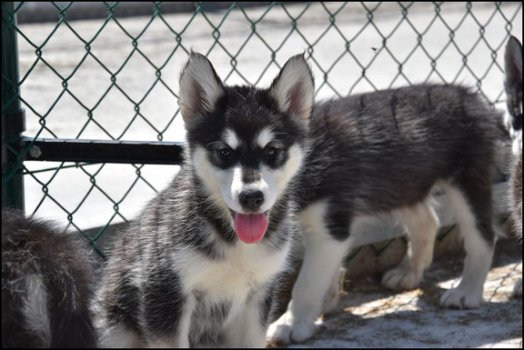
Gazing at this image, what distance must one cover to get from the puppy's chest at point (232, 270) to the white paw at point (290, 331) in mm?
876

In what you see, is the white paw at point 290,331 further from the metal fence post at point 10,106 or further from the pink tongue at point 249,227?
the metal fence post at point 10,106

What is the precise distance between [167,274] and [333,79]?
4975 mm

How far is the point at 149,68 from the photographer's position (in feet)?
32.3

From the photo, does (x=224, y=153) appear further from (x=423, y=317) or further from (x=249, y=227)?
(x=423, y=317)

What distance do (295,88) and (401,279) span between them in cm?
188

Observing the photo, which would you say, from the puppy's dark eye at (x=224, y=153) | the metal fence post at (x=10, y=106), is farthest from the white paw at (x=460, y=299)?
the metal fence post at (x=10, y=106)

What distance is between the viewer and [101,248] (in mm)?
5129

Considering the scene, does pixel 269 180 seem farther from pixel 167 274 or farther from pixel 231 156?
pixel 167 274

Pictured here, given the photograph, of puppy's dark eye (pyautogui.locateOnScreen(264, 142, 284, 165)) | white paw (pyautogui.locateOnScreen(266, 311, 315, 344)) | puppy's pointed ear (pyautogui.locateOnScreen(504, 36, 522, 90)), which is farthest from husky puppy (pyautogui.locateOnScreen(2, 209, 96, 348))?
puppy's pointed ear (pyautogui.locateOnScreen(504, 36, 522, 90))

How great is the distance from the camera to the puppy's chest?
4211 mm

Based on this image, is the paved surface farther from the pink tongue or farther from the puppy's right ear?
the puppy's right ear

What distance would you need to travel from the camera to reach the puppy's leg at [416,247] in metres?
5.84

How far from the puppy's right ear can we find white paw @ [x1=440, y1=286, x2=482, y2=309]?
1936 mm

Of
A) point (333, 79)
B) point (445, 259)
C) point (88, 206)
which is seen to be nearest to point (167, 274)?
point (88, 206)
